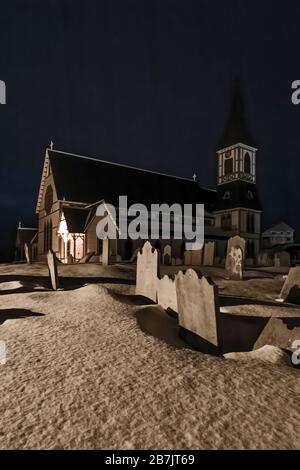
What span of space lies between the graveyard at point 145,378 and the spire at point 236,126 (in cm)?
4131

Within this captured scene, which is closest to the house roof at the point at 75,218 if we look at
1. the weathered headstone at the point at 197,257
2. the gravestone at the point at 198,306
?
the weathered headstone at the point at 197,257

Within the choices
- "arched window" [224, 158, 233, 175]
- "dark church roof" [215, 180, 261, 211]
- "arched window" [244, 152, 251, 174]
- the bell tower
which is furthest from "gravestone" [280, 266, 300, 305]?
"arched window" [244, 152, 251, 174]

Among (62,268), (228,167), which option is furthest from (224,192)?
(62,268)

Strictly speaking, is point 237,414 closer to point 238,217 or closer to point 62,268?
point 62,268

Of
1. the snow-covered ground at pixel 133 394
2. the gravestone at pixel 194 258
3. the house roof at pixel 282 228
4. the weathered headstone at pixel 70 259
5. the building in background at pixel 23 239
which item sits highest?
the house roof at pixel 282 228

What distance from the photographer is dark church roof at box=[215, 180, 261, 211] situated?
38469mm

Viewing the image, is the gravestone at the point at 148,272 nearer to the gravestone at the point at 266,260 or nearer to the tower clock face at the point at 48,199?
the gravestone at the point at 266,260

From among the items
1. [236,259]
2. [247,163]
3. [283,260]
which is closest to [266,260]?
[283,260]

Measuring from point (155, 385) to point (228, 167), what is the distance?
43.5 m

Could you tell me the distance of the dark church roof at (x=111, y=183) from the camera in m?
30.3

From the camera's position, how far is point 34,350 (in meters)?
3.63

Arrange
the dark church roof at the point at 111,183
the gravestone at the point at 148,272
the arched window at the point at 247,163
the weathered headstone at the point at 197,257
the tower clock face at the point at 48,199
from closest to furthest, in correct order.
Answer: the gravestone at the point at 148,272
the weathered headstone at the point at 197,257
the dark church roof at the point at 111,183
the tower clock face at the point at 48,199
the arched window at the point at 247,163

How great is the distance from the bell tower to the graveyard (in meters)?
30.2

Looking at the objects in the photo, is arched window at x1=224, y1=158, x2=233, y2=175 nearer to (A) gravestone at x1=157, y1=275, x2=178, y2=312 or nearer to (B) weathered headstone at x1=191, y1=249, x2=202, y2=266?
(B) weathered headstone at x1=191, y1=249, x2=202, y2=266
